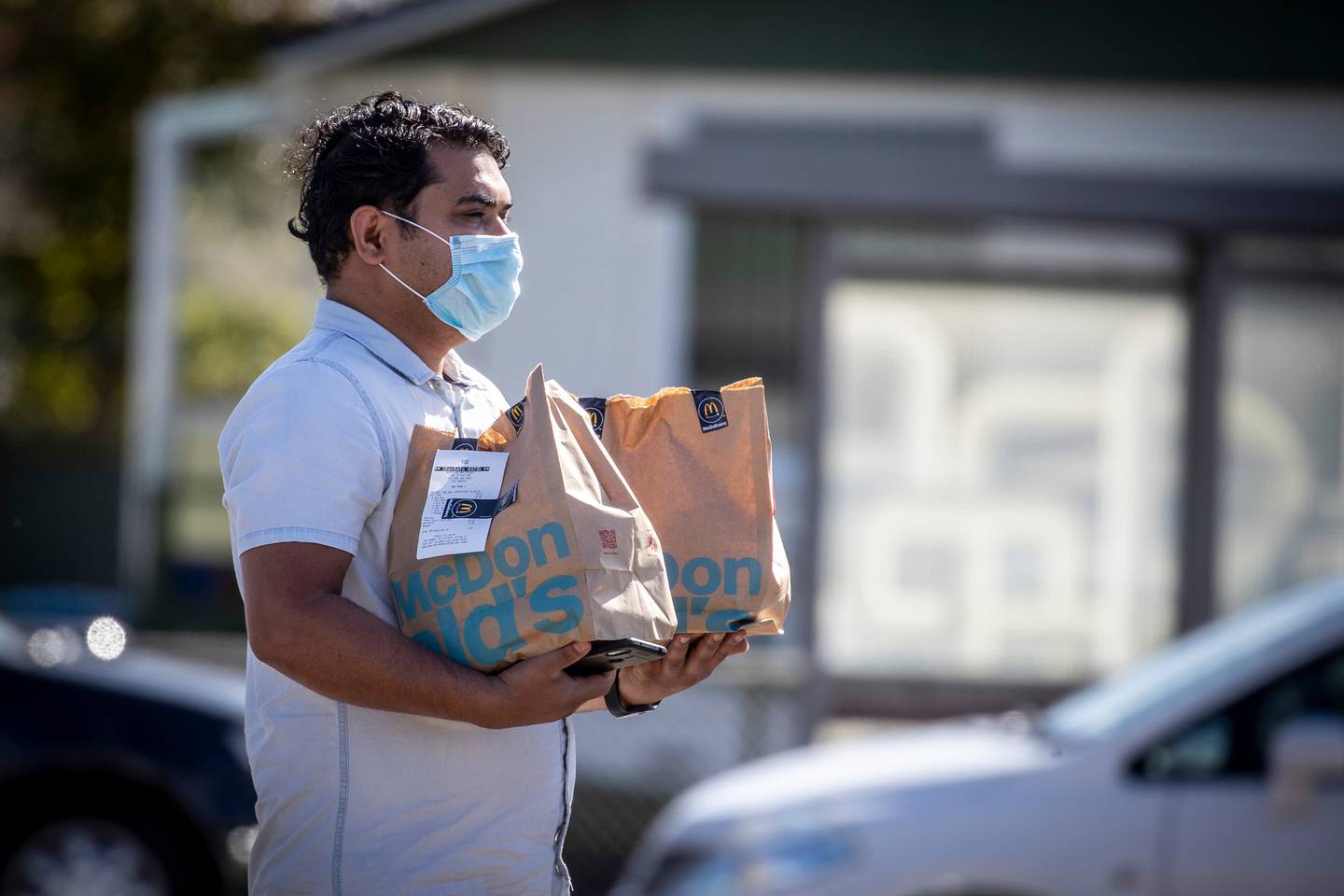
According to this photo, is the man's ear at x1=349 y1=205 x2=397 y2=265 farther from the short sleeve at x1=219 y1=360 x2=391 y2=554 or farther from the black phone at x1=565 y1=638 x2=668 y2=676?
the black phone at x1=565 y1=638 x2=668 y2=676

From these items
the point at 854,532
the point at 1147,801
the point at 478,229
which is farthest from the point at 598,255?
the point at 478,229

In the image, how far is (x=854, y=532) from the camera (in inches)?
361

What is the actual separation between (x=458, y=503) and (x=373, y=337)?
346mm

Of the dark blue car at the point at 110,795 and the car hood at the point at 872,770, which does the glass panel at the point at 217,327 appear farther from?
the car hood at the point at 872,770

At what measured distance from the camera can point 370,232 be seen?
233 cm

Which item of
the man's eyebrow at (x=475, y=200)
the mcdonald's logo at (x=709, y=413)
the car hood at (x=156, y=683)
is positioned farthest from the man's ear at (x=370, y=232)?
the car hood at (x=156, y=683)

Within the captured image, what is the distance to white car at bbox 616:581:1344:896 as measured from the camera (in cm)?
439

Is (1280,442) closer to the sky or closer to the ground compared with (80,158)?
closer to the ground

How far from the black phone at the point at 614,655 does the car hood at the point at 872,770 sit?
2740 millimetres

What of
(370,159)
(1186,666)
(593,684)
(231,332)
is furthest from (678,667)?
(231,332)

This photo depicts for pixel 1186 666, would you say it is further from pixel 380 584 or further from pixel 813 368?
pixel 813 368

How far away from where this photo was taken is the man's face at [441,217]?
91.7 inches

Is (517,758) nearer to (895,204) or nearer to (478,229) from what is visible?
(478,229)

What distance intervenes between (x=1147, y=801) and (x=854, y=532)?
4714 millimetres
